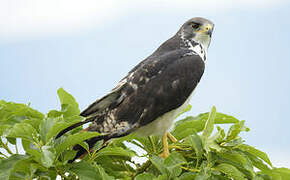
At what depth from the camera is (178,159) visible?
12.0 ft

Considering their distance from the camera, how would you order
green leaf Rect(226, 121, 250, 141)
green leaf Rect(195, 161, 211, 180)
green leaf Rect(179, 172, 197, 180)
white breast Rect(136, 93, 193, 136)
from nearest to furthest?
green leaf Rect(195, 161, 211, 180), green leaf Rect(179, 172, 197, 180), green leaf Rect(226, 121, 250, 141), white breast Rect(136, 93, 193, 136)

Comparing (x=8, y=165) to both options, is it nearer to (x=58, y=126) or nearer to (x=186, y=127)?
(x=58, y=126)

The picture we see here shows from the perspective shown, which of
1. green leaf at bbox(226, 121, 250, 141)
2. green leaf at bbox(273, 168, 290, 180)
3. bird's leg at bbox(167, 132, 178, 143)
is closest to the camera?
green leaf at bbox(226, 121, 250, 141)

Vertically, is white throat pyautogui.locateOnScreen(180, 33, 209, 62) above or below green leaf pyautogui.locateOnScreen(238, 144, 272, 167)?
above

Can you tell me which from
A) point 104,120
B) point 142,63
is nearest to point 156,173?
point 104,120

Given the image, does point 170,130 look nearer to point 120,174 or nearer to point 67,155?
point 120,174

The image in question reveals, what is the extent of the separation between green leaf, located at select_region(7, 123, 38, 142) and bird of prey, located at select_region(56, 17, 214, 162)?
0.72 metres

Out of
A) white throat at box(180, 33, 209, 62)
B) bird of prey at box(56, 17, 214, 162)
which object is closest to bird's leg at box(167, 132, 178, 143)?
bird of prey at box(56, 17, 214, 162)

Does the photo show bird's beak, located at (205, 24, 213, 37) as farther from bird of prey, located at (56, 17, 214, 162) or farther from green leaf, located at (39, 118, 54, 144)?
green leaf, located at (39, 118, 54, 144)

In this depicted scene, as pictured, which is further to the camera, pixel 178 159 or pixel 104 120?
pixel 104 120

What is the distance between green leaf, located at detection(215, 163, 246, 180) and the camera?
3.67 metres

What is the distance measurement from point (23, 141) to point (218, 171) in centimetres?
194

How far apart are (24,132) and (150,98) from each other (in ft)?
5.51

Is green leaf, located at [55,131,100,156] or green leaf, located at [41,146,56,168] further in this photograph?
green leaf, located at [55,131,100,156]
